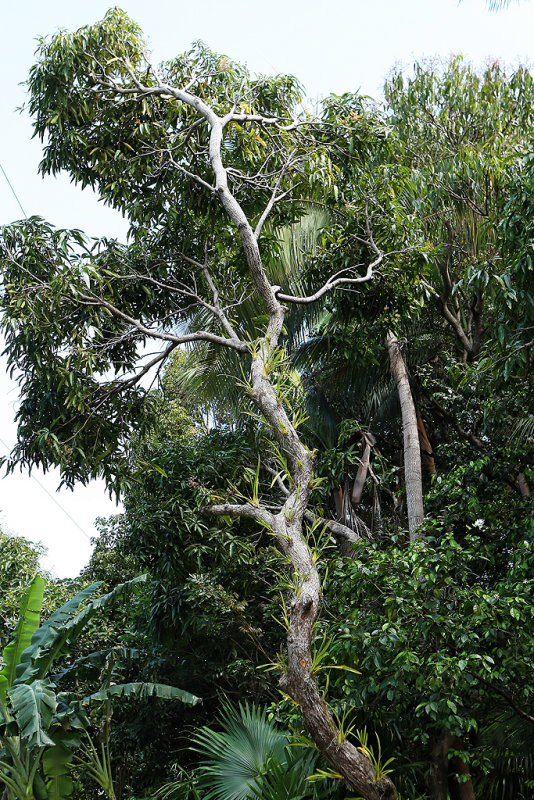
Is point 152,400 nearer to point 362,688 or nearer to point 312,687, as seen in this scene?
point 362,688

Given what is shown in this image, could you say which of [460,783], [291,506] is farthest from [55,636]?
[460,783]

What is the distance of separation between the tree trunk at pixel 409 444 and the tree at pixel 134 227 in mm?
1397

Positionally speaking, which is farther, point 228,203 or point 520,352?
point 228,203

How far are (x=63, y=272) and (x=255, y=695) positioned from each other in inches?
220

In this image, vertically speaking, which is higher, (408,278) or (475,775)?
(408,278)

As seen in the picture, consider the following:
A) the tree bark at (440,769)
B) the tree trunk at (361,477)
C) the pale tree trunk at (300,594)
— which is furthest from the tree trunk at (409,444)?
the pale tree trunk at (300,594)

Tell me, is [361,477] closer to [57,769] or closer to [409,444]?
[409,444]

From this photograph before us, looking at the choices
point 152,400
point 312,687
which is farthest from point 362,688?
point 152,400

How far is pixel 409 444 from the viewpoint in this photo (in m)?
8.36

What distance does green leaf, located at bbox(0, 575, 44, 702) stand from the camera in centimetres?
667

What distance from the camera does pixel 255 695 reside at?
9211mm

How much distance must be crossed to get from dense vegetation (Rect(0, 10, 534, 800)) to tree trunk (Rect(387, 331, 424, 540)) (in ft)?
0.12

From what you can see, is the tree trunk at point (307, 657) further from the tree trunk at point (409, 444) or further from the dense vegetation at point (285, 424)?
the tree trunk at point (409, 444)

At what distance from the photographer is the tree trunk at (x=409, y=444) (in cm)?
798
